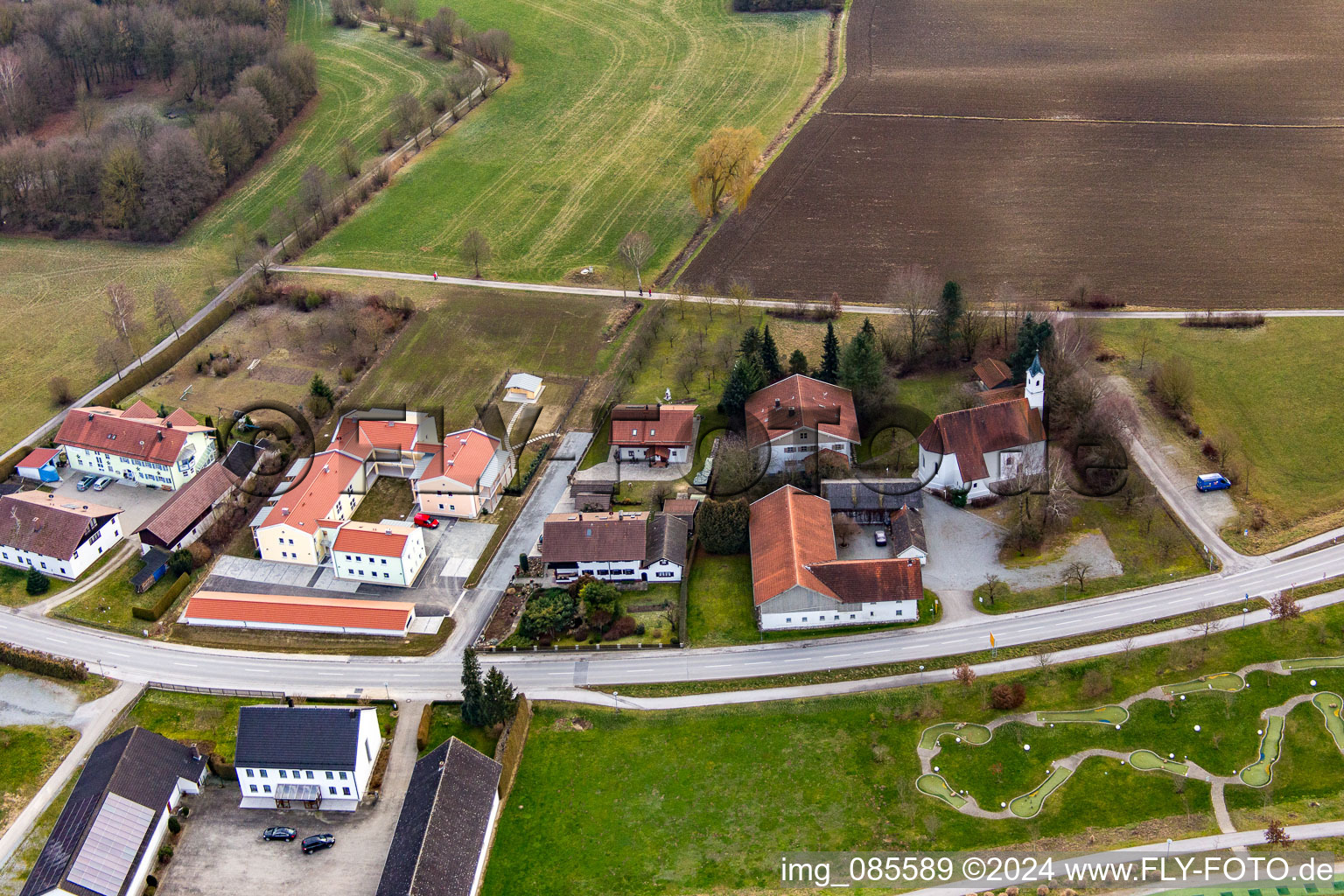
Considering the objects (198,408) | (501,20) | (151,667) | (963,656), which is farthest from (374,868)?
(501,20)

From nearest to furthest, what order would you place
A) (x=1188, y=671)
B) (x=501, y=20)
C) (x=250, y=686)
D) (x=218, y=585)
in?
(x=1188, y=671) → (x=250, y=686) → (x=218, y=585) → (x=501, y=20)

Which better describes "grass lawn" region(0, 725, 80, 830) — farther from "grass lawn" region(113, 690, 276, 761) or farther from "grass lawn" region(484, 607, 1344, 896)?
"grass lawn" region(484, 607, 1344, 896)

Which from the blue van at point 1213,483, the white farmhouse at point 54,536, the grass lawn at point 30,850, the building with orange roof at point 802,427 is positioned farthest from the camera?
the building with orange roof at point 802,427

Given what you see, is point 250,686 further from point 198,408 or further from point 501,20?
point 501,20

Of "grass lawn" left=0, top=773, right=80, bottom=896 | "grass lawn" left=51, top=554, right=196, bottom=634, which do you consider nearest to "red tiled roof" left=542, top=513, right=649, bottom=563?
"grass lawn" left=51, top=554, right=196, bottom=634

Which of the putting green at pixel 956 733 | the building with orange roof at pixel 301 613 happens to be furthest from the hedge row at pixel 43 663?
the putting green at pixel 956 733

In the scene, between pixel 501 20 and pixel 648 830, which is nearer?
pixel 648 830

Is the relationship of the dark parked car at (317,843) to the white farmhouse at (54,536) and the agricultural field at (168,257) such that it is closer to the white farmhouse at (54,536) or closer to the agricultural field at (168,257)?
the white farmhouse at (54,536)
